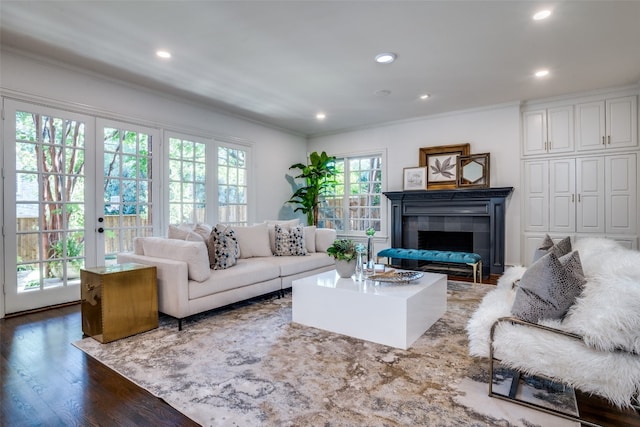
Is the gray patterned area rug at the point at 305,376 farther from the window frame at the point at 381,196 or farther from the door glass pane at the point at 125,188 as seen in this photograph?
the window frame at the point at 381,196

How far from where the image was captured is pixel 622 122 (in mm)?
4504

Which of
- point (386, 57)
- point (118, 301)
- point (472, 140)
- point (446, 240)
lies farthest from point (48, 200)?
point (472, 140)

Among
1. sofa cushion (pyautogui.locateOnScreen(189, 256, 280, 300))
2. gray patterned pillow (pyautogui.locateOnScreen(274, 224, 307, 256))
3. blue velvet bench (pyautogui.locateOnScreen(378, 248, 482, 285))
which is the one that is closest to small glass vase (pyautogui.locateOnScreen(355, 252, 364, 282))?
sofa cushion (pyautogui.locateOnScreen(189, 256, 280, 300))

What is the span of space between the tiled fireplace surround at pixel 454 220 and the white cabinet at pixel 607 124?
1213 mm

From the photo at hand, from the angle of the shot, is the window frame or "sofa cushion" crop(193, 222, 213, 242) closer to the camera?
"sofa cushion" crop(193, 222, 213, 242)

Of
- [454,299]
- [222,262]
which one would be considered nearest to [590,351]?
[454,299]

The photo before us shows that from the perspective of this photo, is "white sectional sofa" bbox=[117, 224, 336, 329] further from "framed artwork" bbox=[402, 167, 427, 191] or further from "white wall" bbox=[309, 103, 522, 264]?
"white wall" bbox=[309, 103, 522, 264]

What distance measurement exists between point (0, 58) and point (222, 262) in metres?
2.86

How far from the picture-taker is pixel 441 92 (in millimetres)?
4535

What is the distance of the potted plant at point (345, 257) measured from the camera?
3096mm

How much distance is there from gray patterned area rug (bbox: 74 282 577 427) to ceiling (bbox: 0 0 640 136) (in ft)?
8.45

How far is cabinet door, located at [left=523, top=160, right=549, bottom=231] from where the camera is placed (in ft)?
16.3

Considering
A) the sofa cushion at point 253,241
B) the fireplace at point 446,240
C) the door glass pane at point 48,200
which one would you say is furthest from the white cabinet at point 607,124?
the door glass pane at point 48,200

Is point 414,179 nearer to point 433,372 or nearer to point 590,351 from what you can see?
point 433,372
